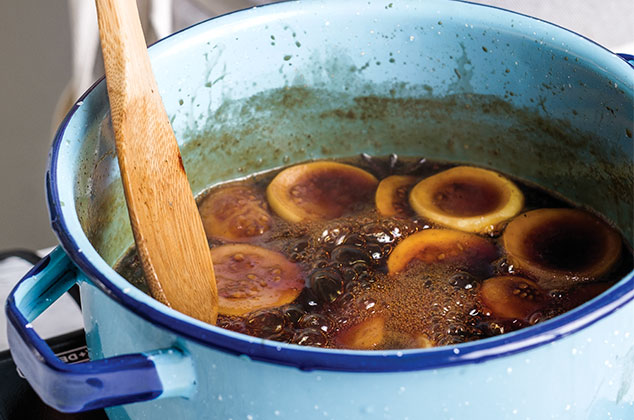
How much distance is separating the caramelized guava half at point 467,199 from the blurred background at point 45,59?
47 cm

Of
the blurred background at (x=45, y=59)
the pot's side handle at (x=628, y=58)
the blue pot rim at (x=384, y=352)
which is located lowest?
the blurred background at (x=45, y=59)

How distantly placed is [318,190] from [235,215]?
98mm

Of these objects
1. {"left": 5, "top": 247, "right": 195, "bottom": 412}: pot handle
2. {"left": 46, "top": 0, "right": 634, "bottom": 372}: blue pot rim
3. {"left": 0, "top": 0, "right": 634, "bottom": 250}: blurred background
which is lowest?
{"left": 0, "top": 0, "right": 634, "bottom": 250}: blurred background

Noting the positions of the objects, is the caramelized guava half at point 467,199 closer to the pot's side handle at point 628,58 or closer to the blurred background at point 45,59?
the pot's side handle at point 628,58

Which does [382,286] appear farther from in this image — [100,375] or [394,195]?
[100,375]

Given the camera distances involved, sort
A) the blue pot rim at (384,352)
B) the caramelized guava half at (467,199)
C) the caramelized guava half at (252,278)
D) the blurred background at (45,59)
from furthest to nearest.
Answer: the blurred background at (45,59), the caramelized guava half at (467,199), the caramelized guava half at (252,278), the blue pot rim at (384,352)

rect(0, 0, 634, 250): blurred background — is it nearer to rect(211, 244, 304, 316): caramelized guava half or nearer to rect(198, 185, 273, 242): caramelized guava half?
rect(198, 185, 273, 242): caramelized guava half

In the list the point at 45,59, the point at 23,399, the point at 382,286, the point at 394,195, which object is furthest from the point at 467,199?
the point at 45,59

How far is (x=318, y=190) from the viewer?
0.83 metres

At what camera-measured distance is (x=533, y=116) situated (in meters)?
0.81

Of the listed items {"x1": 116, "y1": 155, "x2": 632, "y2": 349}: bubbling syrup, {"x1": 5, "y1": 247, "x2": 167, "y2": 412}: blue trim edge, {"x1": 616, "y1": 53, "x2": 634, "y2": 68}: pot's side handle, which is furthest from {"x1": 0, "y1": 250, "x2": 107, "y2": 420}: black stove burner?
{"x1": 616, "y1": 53, "x2": 634, "y2": 68}: pot's side handle

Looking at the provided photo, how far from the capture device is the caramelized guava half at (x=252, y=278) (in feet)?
2.13

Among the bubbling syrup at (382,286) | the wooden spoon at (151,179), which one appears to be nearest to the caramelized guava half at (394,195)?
the bubbling syrup at (382,286)

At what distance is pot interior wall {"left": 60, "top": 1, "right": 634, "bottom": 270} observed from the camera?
0.71 metres
